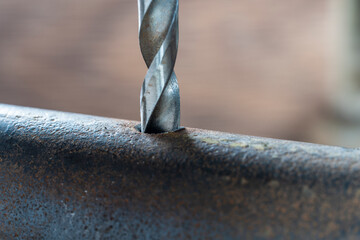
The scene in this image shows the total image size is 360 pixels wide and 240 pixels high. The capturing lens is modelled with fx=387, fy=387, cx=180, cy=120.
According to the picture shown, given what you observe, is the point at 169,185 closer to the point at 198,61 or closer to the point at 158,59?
the point at 158,59

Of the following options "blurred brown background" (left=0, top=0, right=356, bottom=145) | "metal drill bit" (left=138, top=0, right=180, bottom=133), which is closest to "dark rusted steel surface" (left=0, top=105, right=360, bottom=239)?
"metal drill bit" (left=138, top=0, right=180, bottom=133)

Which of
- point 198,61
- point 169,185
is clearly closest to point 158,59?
point 169,185

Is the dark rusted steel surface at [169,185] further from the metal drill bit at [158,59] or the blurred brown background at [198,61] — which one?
the blurred brown background at [198,61]

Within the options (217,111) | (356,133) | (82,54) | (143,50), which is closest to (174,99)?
(143,50)

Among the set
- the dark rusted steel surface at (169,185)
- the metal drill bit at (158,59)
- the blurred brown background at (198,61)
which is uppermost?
the metal drill bit at (158,59)

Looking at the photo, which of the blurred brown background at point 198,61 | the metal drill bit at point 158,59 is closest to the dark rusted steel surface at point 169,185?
the metal drill bit at point 158,59

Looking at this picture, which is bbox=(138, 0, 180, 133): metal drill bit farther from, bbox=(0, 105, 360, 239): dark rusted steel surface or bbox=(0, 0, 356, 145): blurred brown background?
bbox=(0, 0, 356, 145): blurred brown background
